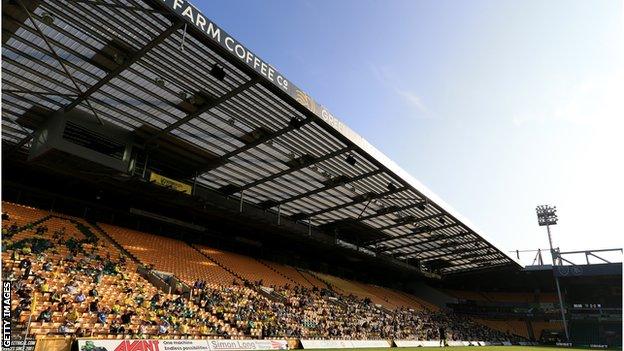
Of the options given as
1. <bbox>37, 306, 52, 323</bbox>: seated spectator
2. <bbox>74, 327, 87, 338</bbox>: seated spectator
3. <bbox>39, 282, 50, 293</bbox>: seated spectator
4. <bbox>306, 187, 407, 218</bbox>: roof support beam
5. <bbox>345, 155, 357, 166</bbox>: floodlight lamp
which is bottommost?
<bbox>74, 327, 87, 338</bbox>: seated spectator

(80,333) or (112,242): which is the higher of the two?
(112,242)

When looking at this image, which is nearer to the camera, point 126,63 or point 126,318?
point 126,63

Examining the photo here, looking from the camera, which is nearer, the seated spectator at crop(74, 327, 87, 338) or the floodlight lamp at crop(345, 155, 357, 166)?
the seated spectator at crop(74, 327, 87, 338)

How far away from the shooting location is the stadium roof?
1312 centimetres

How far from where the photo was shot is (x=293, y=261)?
39969mm

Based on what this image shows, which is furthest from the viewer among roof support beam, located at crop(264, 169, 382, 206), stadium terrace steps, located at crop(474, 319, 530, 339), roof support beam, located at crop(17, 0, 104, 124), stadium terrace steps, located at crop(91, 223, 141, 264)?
stadium terrace steps, located at crop(474, 319, 530, 339)

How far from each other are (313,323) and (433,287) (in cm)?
3717

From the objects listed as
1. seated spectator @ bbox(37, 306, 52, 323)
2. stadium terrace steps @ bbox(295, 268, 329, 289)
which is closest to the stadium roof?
seated spectator @ bbox(37, 306, 52, 323)

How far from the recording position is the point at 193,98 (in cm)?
1686

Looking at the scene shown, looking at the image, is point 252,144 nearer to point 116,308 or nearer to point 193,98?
point 193,98

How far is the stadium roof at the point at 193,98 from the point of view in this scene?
1312cm

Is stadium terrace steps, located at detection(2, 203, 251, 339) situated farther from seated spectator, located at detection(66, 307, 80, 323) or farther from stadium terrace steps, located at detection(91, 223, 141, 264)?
stadium terrace steps, located at detection(91, 223, 141, 264)

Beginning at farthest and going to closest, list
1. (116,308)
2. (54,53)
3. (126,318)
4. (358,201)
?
(358,201) < (116,308) < (126,318) < (54,53)
